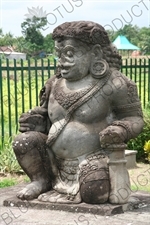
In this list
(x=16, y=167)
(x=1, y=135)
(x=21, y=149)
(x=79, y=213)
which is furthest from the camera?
(x=1, y=135)

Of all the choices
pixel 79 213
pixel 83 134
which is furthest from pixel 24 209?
pixel 83 134

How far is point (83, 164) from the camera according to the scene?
3.89 metres

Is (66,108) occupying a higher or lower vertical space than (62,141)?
higher

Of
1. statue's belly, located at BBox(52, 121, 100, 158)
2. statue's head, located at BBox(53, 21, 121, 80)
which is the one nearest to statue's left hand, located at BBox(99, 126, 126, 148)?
statue's belly, located at BBox(52, 121, 100, 158)

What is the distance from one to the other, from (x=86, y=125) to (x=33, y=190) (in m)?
0.71

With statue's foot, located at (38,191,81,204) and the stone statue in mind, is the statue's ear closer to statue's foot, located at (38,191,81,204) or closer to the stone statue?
the stone statue

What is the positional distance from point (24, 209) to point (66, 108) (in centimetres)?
88

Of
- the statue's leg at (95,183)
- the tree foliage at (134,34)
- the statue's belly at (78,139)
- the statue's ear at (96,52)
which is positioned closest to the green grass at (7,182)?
the tree foliage at (134,34)

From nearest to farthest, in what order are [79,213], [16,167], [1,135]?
[79,213] < [16,167] < [1,135]

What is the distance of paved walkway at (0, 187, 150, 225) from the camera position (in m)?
3.59

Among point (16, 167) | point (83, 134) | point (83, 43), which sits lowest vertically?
point (16, 167)

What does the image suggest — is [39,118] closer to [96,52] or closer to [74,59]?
[74,59]

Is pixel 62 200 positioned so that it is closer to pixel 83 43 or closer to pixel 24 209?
pixel 24 209

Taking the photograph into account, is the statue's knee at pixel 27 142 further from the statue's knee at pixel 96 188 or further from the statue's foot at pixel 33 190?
the statue's knee at pixel 96 188
